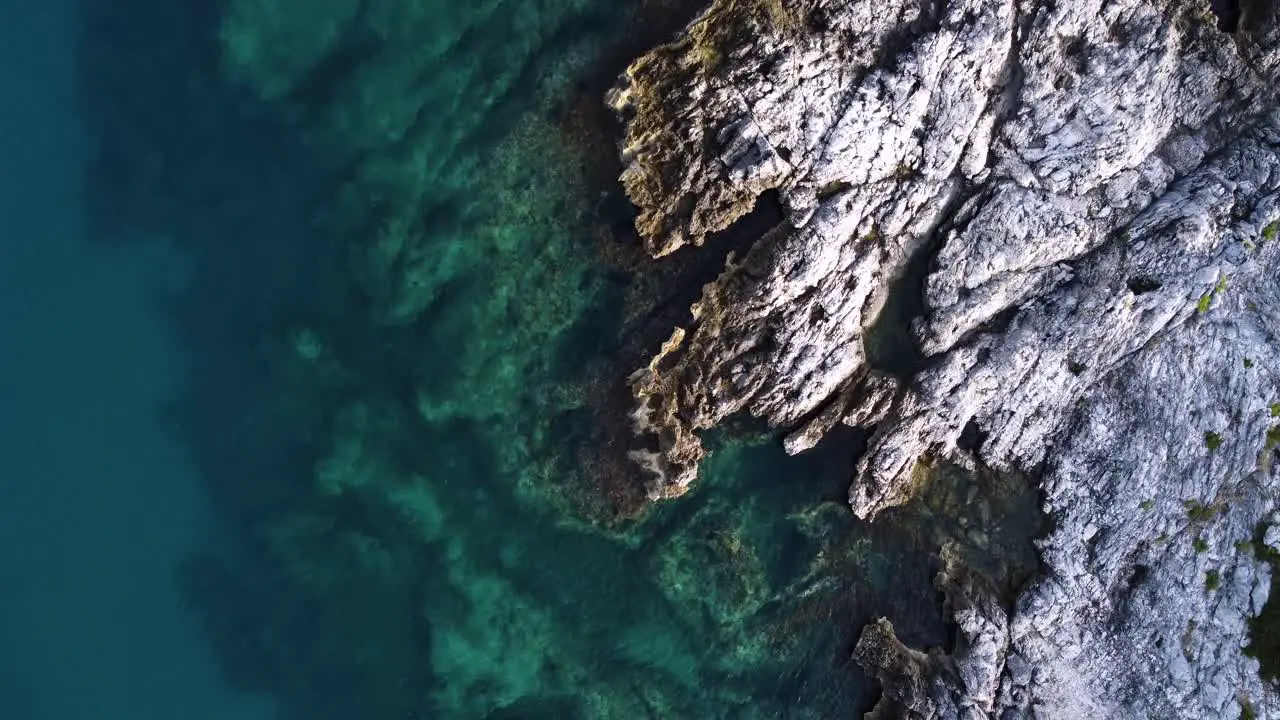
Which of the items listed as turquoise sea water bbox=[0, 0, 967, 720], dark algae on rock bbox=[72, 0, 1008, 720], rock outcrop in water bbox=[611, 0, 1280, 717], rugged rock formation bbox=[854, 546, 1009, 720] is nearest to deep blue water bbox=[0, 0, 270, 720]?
turquoise sea water bbox=[0, 0, 967, 720]

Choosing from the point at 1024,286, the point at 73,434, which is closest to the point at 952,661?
the point at 1024,286

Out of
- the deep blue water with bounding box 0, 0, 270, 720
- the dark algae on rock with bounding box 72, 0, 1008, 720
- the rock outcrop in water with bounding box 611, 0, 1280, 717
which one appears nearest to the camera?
the rock outcrop in water with bounding box 611, 0, 1280, 717

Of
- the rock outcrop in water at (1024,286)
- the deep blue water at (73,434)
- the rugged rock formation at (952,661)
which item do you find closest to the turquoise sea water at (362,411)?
the deep blue water at (73,434)

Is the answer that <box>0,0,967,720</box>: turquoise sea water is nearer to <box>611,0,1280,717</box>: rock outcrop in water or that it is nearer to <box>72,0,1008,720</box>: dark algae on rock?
<box>72,0,1008,720</box>: dark algae on rock

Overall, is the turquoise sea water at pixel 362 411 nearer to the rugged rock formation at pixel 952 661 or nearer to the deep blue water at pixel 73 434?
the deep blue water at pixel 73 434

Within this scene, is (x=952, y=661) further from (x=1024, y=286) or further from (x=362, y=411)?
(x=362, y=411)
